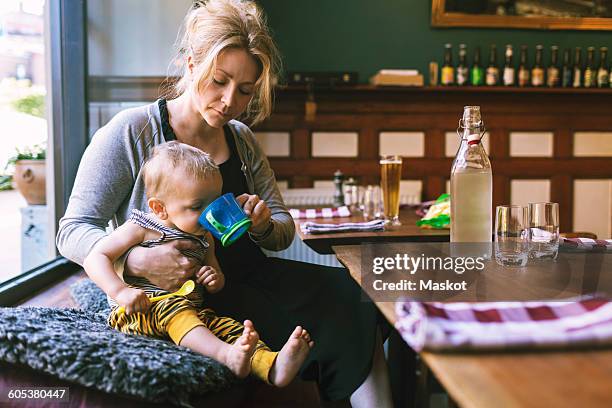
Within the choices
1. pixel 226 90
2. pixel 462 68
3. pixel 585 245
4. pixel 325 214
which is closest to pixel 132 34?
pixel 325 214

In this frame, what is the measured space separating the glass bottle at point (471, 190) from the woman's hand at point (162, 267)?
1.89ft

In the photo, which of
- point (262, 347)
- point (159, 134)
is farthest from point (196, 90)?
point (262, 347)

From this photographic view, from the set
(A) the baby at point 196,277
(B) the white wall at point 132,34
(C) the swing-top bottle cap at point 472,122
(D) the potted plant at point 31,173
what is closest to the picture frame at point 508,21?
(B) the white wall at point 132,34

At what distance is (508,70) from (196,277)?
13.1 ft

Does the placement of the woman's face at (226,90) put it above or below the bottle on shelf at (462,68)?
below

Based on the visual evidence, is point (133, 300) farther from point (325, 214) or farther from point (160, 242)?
point (325, 214)

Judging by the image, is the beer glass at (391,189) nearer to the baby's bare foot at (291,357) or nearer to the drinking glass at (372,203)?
the drinking glass at (372,203)

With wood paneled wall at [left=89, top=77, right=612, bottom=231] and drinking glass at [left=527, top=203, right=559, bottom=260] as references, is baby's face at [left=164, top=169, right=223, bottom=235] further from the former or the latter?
wood paneled wall at [left=89, top=77, right=612, bottom=231]

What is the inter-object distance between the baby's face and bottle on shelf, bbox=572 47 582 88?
13.9 feet

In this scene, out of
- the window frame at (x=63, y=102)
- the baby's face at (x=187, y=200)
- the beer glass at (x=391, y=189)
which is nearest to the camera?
the baby's face at (x=187, y=200)

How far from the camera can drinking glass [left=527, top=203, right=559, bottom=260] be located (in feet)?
4.00

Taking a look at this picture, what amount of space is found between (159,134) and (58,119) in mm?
1494

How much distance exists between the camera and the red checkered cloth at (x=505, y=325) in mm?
638

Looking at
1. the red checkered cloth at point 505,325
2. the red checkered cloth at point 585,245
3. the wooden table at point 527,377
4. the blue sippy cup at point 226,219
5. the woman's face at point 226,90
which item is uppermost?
the woman's face at point 226,90
